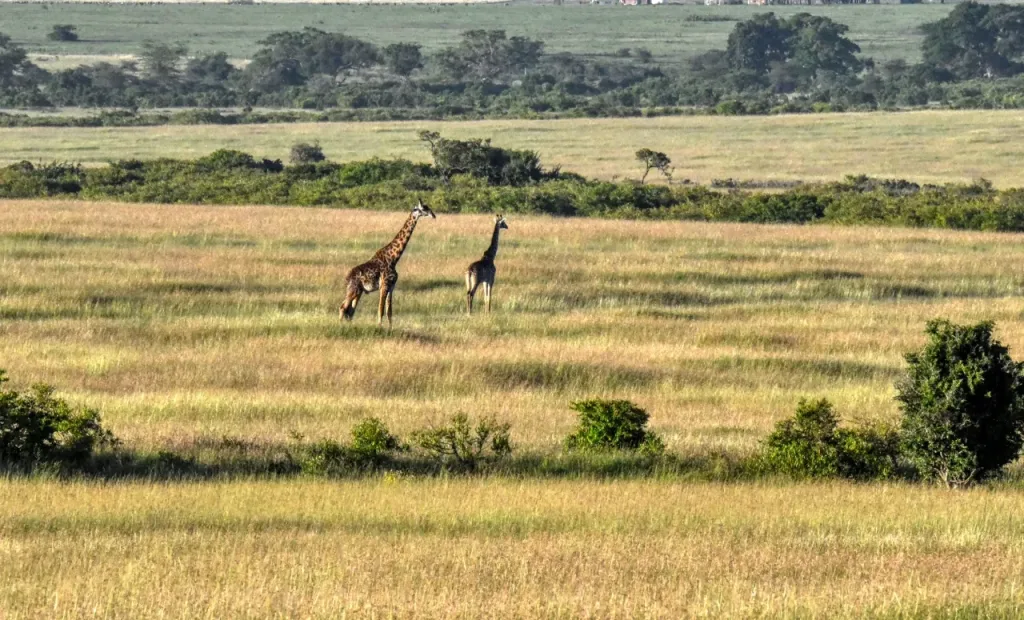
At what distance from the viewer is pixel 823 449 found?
16.0 m

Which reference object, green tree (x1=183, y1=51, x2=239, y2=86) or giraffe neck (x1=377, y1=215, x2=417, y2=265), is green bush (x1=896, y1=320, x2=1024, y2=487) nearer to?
giraffe neck (x1=377, y1=215, x2=417, y2=265)

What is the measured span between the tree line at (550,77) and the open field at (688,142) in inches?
477

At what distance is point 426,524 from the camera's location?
12.6 metres

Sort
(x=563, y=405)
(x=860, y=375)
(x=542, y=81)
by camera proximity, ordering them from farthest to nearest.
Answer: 1. (x=542, y=81)
2. (x=860, y=375)
3. (x=563, y=405)

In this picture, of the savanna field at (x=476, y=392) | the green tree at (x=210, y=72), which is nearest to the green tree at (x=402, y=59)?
the green tree at (x=210, y=72)

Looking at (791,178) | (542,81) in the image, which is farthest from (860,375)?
(542,81)

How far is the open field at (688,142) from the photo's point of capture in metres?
67.7

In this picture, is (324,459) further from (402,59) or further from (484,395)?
(402,59)

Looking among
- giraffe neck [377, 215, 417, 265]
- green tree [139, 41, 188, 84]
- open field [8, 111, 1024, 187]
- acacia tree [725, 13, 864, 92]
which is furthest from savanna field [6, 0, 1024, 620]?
acacia tree [725, 13, 864, 92]

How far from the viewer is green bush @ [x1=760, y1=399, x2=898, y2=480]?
15.9 metres

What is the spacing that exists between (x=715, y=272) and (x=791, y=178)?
30.8 metres

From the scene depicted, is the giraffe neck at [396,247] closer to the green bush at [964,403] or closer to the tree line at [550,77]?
the green bush at [964,403]

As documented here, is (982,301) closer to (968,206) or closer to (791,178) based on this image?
(968,206)

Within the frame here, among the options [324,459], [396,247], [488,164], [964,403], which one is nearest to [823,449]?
[964,403]
